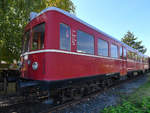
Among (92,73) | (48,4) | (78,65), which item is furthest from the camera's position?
(48,4)

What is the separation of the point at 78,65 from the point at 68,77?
62cm

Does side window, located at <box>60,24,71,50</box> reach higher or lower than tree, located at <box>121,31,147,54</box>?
lower

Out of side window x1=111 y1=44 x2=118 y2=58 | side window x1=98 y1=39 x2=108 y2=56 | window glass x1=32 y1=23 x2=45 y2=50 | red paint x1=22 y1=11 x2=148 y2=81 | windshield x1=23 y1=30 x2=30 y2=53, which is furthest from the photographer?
side window x1=111 y1=44 x2=118 y2=58

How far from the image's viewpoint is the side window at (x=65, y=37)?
3609 mm

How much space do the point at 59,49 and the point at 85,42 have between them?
146cm

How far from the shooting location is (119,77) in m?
7.76

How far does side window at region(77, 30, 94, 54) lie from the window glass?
130 centimetres

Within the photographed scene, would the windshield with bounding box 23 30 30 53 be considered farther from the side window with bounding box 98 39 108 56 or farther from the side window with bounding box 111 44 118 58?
the side window with bounding box 111 44 118 58

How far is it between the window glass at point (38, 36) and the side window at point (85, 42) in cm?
130

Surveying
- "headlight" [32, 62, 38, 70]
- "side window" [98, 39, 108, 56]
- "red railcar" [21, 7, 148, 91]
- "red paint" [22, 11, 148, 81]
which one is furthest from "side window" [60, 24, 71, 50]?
"side window" [98, 39, 108, 56]

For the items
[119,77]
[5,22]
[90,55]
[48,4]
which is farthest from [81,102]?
[48,4]

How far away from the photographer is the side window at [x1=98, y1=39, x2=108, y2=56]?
215 inches

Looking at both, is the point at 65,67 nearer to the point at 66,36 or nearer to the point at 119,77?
the point at 66,36

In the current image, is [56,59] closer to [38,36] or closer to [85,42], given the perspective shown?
[38,36]
